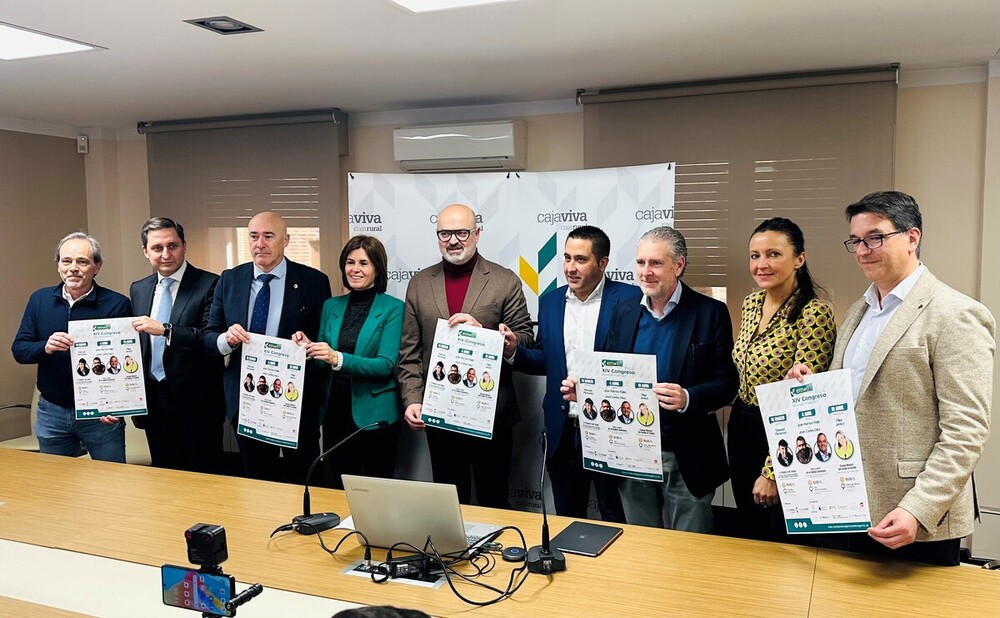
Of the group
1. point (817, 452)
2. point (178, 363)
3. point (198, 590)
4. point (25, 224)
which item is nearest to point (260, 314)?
point (178, 363)

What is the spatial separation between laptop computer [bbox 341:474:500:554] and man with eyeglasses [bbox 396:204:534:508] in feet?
4.86

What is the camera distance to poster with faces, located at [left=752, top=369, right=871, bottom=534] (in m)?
2.12

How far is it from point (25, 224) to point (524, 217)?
12.9ft

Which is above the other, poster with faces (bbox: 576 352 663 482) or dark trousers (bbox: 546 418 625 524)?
poster with faces (bbox: 576 352 663 482)

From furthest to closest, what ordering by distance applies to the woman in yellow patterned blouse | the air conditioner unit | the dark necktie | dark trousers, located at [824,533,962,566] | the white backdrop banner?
the air conditioner unit < the white backdrop banner < the dark necktie < the woman in yellow patterned blouse < dark trousers, located at [824,533,962,566]

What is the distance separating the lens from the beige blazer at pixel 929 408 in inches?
82.6

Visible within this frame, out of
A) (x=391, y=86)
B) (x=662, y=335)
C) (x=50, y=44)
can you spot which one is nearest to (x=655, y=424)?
(x=662, y=335)

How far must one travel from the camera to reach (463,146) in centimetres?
493

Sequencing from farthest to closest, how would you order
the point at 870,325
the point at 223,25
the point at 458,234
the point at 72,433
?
1. the point at 72,433
2. the point at 458,234
3. the point at 223,25
4. the point at 870,325

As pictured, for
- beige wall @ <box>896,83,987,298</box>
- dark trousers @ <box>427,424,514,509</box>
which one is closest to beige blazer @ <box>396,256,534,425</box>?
dark trousers @ <box>427,424,514,509</box>

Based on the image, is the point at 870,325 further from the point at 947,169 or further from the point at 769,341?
the point at 947,169

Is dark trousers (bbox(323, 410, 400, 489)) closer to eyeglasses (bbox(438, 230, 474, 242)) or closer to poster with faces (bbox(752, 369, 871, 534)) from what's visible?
eyeglasses (bbox(438, 230, 474, 242))

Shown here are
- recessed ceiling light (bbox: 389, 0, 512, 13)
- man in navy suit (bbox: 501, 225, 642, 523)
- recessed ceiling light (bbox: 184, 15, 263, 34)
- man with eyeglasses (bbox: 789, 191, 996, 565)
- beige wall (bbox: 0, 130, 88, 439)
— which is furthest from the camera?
beige wall (bbox: 0, 130, 88, 439)

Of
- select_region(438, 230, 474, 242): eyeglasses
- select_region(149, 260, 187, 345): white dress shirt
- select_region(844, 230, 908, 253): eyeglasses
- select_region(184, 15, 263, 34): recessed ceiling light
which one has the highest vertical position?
select_region(184, 15, 263, 34): recessed ceiling light
